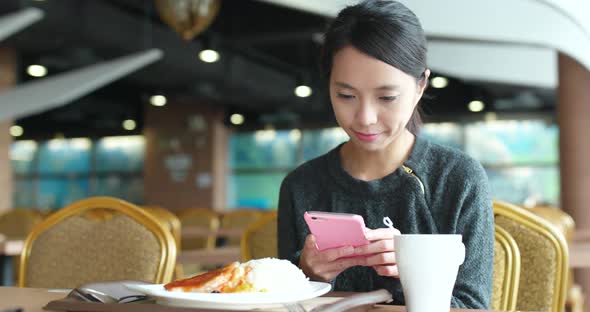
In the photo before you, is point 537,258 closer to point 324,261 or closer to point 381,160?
point 381,160

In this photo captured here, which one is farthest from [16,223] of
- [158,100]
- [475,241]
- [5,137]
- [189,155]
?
[189,155]

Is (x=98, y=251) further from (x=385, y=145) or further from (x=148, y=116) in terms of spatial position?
(x=148, y=116)

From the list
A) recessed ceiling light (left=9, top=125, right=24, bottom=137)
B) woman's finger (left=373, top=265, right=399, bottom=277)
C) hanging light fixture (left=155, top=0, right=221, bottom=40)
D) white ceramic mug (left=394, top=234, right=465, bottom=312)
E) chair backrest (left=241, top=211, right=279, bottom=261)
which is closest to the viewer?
white ceramic mug (left=394, top=234, right=465, bottom=312)

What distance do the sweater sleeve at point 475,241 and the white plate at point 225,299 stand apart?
372mm

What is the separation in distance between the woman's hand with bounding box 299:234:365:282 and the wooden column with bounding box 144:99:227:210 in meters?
13.2

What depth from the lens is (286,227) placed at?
1.54 m

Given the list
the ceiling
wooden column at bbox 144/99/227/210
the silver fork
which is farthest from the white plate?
wooden column at bbox 144/99/227/210

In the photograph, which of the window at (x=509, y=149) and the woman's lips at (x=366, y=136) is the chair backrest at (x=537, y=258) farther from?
the window at (x=509, y=149)

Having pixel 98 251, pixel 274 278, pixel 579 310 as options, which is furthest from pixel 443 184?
pixel 579 310

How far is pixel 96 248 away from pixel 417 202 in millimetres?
940

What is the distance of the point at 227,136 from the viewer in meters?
14.9

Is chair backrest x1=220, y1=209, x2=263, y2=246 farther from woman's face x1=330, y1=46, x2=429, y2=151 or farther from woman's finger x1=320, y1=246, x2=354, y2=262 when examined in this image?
woman's finger x1=320, y1=246, x2=354, y2=262

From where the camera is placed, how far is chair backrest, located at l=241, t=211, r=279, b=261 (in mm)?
2463

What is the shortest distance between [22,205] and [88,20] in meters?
10.0
